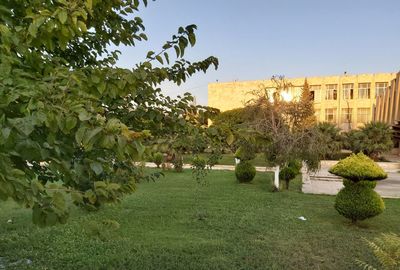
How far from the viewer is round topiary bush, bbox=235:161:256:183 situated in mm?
17281

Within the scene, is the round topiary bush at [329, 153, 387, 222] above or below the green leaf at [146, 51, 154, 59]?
below

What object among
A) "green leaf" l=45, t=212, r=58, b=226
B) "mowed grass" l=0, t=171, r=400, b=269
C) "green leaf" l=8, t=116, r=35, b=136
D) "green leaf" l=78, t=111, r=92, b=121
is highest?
"green leaf" l=78, t=111, r=92, b=121

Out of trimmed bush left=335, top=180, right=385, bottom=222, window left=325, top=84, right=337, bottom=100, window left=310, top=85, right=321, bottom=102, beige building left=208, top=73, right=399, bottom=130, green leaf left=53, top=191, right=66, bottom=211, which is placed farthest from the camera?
window left=310, top=85, right=321, bottom=102

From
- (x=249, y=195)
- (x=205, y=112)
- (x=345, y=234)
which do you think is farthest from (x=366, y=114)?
(x=205, y=112)

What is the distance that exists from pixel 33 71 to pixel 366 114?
179 feet

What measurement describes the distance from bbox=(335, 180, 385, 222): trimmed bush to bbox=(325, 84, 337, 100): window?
45570 millimetres

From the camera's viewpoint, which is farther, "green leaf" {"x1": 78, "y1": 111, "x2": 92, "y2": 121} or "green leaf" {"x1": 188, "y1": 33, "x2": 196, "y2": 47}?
"green leaf" {"x1": 188, "y1": 33, "x2": 196, "y2": 47}

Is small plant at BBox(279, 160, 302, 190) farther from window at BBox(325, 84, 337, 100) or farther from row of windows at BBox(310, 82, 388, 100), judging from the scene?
window at BBox(325, 84, 337, 100)

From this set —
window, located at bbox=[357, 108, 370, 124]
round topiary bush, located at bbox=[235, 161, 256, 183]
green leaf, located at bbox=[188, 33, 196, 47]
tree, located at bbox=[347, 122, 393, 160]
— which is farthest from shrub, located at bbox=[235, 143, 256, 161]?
window, located at bbox=[357, 108, 370, 124]

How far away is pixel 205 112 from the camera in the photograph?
2.46m

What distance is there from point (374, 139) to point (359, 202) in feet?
83.8

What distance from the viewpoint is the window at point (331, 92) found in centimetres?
5259

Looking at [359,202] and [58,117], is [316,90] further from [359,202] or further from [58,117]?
[58,117]

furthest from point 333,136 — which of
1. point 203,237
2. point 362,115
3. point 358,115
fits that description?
point 203,237
